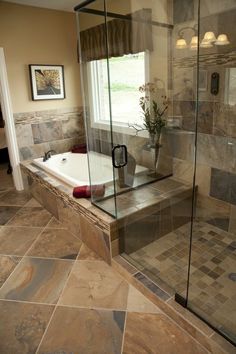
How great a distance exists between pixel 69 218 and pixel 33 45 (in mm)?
2611

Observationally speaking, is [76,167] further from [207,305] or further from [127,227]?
[207,305]

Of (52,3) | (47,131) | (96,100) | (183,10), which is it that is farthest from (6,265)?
(52,3)

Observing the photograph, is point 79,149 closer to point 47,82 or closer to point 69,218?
point 47,82

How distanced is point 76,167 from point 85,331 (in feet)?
8.46

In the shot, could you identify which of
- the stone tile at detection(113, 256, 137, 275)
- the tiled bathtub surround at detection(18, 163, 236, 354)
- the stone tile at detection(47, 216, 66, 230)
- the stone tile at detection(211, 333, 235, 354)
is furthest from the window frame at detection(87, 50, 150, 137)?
the stone tile at detection(211, 333, 235, 354)

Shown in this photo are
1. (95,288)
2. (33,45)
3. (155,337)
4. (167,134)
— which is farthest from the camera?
(33,45)

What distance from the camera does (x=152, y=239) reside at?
8.49ft

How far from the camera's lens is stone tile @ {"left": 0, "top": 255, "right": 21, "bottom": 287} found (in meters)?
2.32

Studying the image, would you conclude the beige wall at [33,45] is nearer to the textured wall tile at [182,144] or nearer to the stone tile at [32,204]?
the stone tile at [32,204]

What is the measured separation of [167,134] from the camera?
127 inches

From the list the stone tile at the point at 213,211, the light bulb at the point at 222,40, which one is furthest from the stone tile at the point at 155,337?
the light bulb at the point at 222,40

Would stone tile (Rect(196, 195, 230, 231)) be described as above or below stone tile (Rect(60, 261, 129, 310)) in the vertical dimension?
above

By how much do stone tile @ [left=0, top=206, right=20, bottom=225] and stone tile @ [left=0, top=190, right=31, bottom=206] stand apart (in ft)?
0.42

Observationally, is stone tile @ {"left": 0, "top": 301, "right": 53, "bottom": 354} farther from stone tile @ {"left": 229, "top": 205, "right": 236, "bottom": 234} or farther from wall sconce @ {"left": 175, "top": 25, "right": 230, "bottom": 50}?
wall sconce @ {"left": 175, "top": 25, "right": 230, "bottom": 50}
